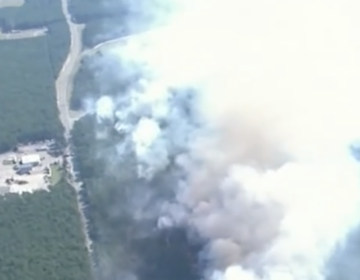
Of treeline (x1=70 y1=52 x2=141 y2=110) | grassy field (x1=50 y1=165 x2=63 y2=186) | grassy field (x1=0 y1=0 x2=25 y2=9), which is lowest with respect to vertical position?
grassy field (x1=50 y1=165 x2=63 y2=186)

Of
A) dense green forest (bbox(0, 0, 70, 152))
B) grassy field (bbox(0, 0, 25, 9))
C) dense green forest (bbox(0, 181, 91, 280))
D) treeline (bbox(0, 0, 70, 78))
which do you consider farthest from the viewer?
grassy field (bbox(0, 0, 25, 9))

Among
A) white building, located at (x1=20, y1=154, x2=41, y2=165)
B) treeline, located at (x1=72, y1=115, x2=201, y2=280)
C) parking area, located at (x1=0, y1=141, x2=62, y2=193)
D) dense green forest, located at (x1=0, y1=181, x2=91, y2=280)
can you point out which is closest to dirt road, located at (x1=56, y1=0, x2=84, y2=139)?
parking area, located at (x1=0, y1=141, x2=62, y2=193)

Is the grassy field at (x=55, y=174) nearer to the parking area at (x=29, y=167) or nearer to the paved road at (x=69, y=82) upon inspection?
the parking area at (x=29, y=167)

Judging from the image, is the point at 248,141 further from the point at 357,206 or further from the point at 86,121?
the point at 86,121

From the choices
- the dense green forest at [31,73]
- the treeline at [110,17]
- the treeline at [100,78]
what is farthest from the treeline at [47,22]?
the treeline at [100,78]

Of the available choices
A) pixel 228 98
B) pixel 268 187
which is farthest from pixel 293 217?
pixel 228 98

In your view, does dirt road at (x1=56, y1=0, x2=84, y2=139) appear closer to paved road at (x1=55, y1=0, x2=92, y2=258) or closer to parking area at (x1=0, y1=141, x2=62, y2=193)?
paved road at (x1=55, y1=0, x2=92, y2=258)

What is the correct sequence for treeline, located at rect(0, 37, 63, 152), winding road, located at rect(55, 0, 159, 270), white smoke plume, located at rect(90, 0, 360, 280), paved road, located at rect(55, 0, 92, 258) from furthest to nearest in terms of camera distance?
treeline, located at rect(0, 37, 63, 152)
winding road, located at rect(55, 0, 159, 270)
paved road, located at rect(55, 0, 92, 258)
white smoke plume, located at rect(90, 0, 360, 280)

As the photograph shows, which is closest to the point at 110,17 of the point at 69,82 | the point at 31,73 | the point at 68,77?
the point at 68,77
